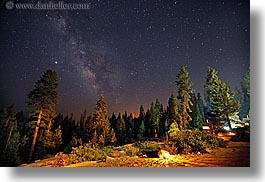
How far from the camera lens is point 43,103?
9.04 ft

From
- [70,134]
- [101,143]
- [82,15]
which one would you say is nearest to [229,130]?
[101,143]

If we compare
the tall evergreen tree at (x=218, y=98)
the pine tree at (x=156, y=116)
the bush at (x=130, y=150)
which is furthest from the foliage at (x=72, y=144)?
the tall evergreen tree at (x=218, y=98)

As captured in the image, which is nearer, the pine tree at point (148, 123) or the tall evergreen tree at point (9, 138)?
the tall evergreen tree at point (9, 138)

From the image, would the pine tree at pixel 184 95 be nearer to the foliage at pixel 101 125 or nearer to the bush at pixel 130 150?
the bush at pixel 130 150

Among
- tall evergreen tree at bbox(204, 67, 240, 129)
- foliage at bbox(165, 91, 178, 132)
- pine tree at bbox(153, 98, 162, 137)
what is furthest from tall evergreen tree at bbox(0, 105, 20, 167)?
tall evergreen tree at bbox(204, 67, 240, 129)

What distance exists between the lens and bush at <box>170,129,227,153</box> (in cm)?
279

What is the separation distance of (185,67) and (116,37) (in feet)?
2.04

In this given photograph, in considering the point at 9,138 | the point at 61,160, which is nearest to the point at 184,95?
the point at 61,160

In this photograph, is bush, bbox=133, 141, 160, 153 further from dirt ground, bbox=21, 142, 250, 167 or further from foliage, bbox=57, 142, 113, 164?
foliage, bbox=57, 142, 113, 164

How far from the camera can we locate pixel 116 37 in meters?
2.86

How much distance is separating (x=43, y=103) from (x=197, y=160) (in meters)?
1.32

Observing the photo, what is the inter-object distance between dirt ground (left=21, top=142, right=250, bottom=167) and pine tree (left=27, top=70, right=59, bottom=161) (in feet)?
0.84

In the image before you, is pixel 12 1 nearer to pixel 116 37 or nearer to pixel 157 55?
pixel 116 37

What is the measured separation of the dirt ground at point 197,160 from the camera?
8.95 ft
